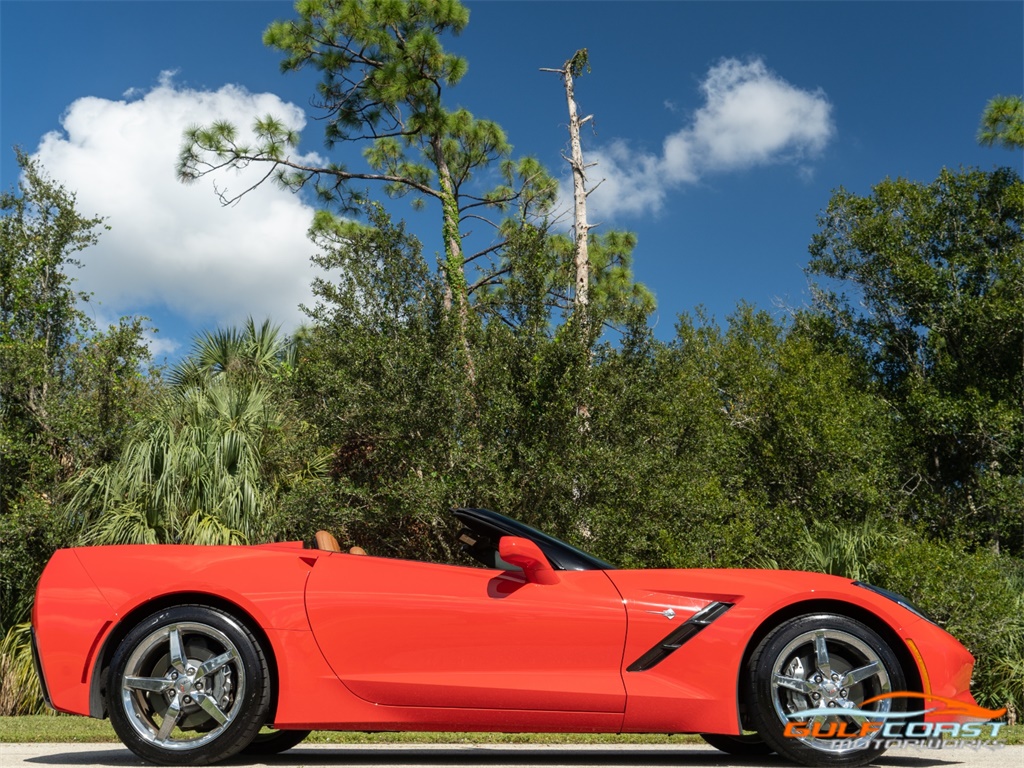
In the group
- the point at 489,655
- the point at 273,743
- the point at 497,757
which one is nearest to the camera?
the point at 489,655

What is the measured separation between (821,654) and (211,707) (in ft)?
9.05

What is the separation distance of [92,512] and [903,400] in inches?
725

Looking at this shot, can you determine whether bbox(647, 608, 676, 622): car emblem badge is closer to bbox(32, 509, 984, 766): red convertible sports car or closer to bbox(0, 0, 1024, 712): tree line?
bbox(32, 509, 984, 766): red convertible sports car

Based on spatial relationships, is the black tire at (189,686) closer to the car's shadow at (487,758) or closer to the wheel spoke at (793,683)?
the car's shadow at (487,758)

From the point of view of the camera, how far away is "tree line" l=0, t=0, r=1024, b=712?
11.8m

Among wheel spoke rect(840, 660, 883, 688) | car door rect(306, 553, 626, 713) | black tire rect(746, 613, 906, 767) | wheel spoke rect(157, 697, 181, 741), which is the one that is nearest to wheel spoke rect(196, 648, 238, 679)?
wheel spoke rect(157, 697, 181, 741)

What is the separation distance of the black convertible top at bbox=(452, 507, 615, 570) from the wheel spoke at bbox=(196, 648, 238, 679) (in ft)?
4.07

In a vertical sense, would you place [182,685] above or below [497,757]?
above

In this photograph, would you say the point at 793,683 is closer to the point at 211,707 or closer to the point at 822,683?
the point at 822,683

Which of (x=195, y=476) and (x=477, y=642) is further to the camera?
(x=195, y=476)

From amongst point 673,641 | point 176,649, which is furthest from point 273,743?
point 673,641

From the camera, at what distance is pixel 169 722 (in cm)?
428

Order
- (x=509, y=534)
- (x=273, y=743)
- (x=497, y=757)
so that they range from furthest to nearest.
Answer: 1. (x=273, y=743)
2. (x=497, y=757)
3. (x=509, y=534)

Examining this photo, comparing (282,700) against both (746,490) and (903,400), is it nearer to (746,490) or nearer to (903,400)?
(746,490)
